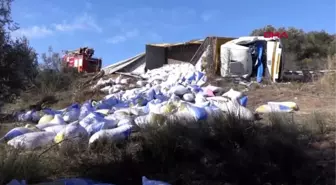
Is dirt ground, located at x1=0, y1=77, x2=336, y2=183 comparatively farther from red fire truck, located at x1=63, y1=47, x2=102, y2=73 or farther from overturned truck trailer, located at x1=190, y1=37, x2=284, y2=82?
red fire truck, located at x1=63, y1=47, x2=102, y2=73

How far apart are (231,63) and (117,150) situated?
9937 millimetres

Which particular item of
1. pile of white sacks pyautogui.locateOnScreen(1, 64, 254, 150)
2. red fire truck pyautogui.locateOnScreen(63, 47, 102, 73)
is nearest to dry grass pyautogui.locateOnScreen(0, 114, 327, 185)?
pile of white sacks pyautogui.locateOnScreen(1, 64, 254, 150)

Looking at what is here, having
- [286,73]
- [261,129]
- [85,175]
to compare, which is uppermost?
[286,73]

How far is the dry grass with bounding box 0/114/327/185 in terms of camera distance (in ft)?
14.1

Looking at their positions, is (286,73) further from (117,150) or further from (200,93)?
(117,150)

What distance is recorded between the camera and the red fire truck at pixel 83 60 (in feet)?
78.6

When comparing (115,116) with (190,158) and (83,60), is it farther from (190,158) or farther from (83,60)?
(83,60)

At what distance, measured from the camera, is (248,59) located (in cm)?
1443

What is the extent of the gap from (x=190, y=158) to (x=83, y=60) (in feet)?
66.5

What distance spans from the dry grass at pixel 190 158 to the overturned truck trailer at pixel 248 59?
8874mm

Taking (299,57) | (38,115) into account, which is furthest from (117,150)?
(299,57)

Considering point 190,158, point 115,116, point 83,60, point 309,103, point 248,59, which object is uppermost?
point 83,60

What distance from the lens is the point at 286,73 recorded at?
15.6 meters

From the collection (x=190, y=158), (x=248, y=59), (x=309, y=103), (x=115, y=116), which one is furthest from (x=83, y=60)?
(x=190, y=158)
